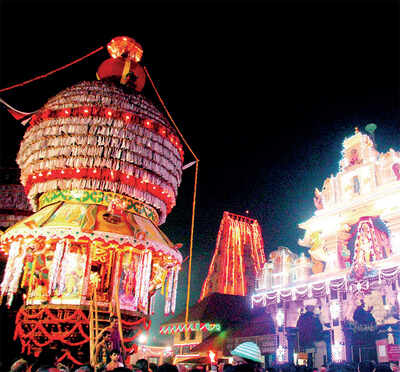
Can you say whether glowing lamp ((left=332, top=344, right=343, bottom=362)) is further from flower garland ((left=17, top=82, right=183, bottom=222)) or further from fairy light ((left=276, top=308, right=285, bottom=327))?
flower garland ((left=17, top=82, right=183, bottom=222))

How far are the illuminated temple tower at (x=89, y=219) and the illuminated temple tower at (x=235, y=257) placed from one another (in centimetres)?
2266

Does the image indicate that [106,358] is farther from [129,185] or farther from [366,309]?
[366,309]

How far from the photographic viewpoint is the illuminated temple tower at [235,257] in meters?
36.2

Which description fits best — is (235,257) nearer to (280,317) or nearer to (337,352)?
(280,317)

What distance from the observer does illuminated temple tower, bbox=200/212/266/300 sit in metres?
36.2

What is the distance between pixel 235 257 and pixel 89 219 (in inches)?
1030

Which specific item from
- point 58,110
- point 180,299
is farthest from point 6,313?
point 180,299

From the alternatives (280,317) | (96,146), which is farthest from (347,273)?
(96,146)

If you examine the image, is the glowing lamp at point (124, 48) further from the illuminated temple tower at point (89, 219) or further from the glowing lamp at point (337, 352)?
the glowing lamp at point (337, 352)

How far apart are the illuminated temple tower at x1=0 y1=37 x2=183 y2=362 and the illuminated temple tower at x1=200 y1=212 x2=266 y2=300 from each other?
74.3 ft

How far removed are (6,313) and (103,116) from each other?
7851 millimetres

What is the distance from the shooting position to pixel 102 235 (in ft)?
38.4

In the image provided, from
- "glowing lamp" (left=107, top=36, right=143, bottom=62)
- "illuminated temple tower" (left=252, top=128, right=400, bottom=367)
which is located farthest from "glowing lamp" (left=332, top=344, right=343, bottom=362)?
"glowing lamp" (left=107, top=36, right=143, bottom=62)

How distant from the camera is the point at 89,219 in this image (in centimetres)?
1219
